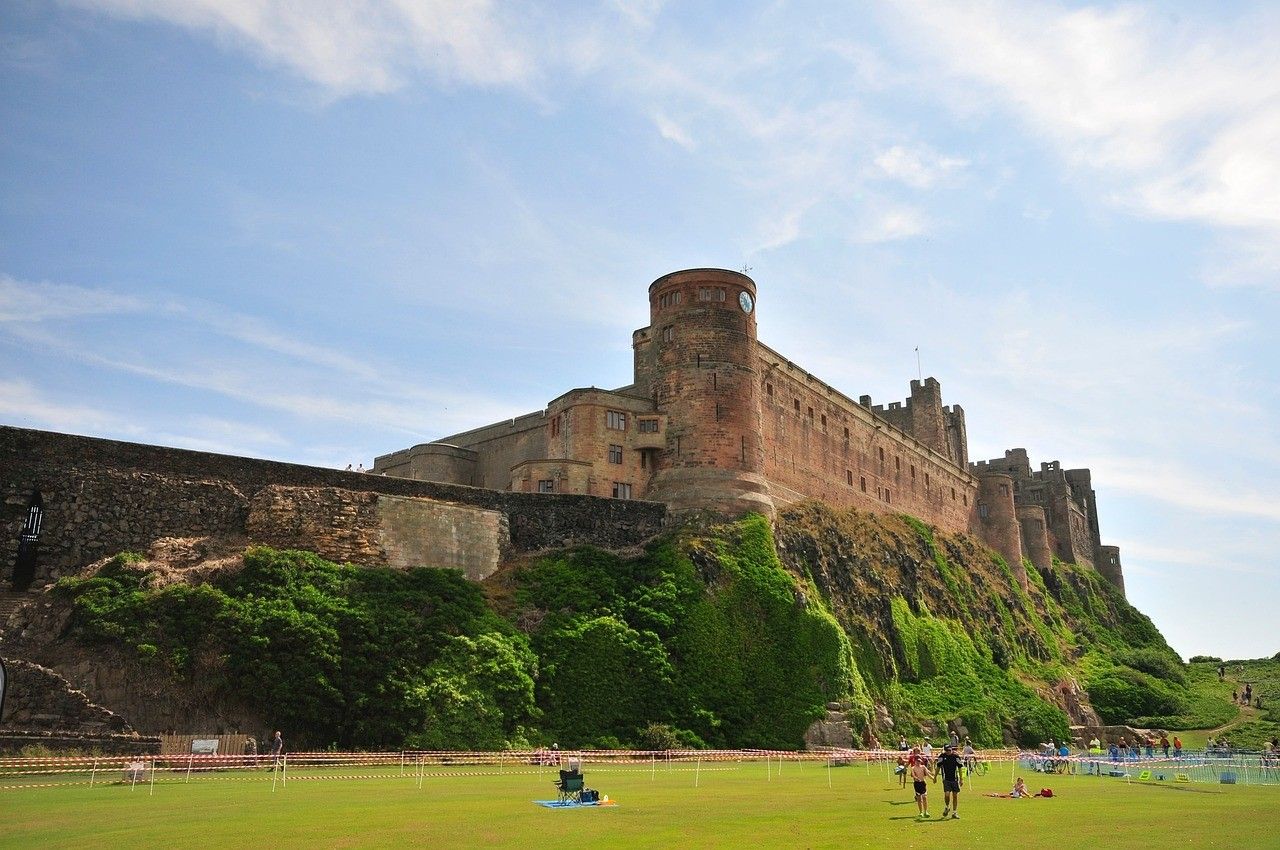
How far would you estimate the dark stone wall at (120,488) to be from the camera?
28.0 m

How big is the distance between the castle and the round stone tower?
5 centimetres

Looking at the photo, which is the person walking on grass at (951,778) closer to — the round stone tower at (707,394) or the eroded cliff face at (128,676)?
the eroded cliff face at (128,676)

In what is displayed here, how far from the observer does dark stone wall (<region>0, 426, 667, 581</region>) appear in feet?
92.0

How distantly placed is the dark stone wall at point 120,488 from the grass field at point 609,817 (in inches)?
407

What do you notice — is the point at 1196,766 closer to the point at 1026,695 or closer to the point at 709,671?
the point at 709,671

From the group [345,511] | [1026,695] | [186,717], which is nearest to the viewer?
[186,717]

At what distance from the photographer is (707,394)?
4162 centimetres

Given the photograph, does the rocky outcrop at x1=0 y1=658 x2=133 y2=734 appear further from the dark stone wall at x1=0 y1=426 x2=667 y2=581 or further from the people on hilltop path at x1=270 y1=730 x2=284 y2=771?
the dark stone wall at x1=0 y1=426 x2=667 y2=581

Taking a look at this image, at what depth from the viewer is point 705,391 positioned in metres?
41.7

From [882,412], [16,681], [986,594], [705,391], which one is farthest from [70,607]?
[882,412]

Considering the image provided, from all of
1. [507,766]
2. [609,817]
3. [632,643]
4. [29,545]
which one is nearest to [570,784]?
[609,817]

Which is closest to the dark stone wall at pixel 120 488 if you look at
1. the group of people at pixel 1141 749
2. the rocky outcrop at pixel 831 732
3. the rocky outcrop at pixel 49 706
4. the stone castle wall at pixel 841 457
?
the rocky outcrop at pixel 49 706

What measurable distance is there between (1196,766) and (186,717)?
27.5 m

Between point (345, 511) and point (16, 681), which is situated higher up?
point (345, 511)
